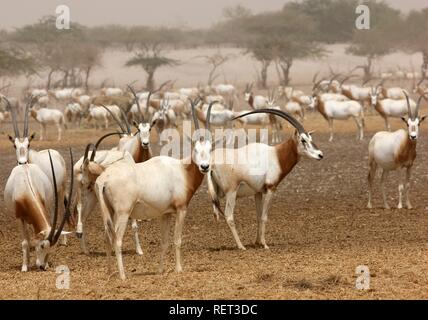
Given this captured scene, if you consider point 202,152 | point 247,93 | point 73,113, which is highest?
point 202,152

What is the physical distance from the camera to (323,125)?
28734mm

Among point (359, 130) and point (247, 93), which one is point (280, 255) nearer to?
point (359, 130)

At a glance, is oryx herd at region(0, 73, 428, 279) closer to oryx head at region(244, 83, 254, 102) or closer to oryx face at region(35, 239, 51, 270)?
oryx face at region(35, 239, 51, 270)

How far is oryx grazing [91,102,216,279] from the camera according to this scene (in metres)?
8.23

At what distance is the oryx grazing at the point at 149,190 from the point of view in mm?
8227

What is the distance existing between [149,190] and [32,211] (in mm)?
1243

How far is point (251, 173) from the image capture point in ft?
34.0

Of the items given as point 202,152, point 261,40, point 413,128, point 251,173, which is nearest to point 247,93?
point 261,40

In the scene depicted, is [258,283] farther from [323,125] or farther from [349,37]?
[349,37]

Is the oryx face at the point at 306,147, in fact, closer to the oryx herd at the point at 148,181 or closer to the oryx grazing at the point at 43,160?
the oryx herd at the point at 148,181

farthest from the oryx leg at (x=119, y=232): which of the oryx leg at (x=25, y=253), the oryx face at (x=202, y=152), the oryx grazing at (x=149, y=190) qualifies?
the oryx leg at (x=25, y=253)

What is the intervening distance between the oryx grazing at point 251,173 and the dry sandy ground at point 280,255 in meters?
0.37

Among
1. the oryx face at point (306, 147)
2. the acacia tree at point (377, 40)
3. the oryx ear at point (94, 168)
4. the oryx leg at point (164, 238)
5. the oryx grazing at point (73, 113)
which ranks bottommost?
the oryx grazing at point (73, 113)

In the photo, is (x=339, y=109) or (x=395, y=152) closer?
(x=395, y=152)
